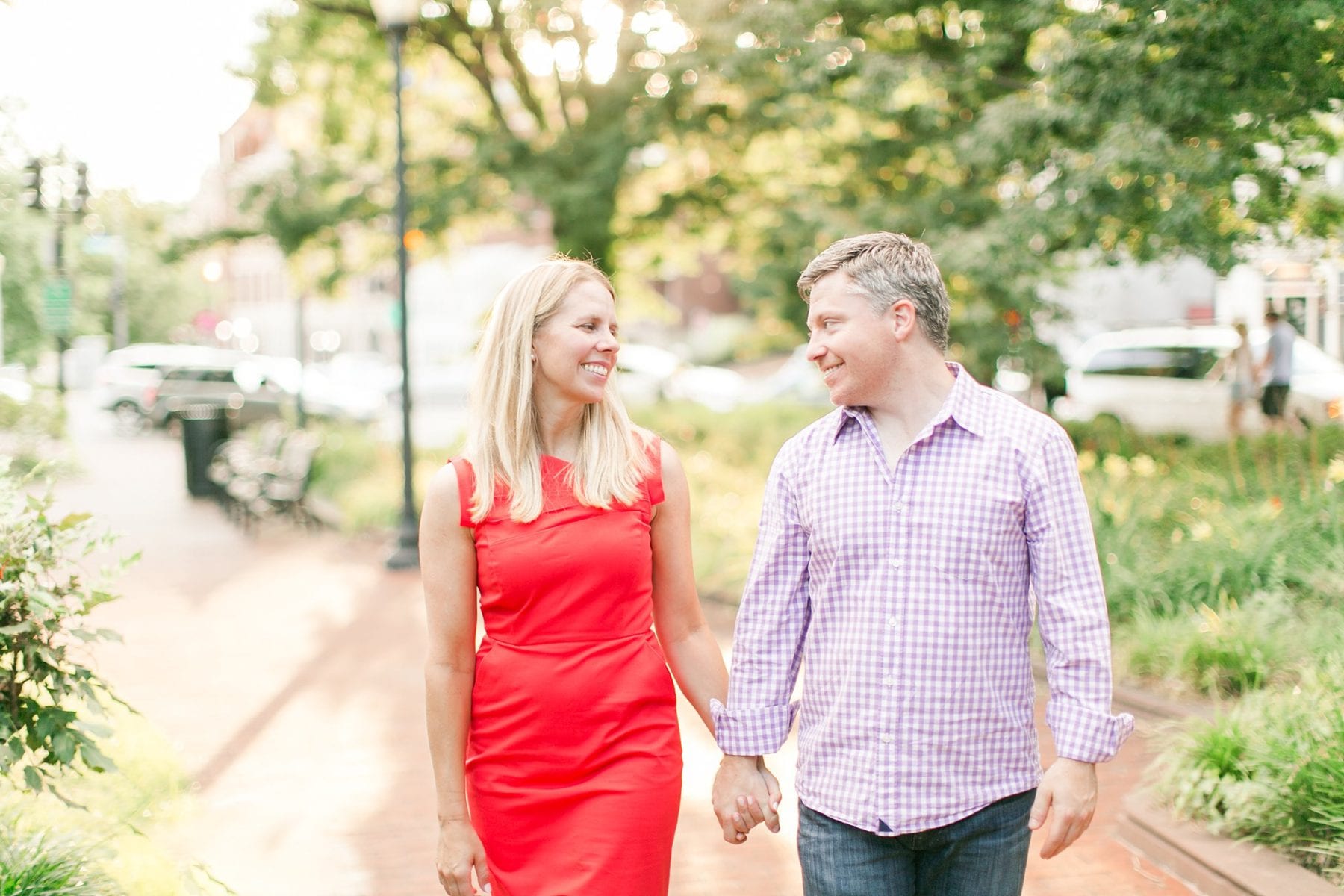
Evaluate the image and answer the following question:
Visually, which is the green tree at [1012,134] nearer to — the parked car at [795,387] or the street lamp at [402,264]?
the street lamp at [402,264]

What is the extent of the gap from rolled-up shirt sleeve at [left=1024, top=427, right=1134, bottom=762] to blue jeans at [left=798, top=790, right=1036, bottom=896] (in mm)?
194

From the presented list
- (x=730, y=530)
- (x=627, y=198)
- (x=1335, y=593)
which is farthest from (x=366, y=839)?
(x=627, y=198)

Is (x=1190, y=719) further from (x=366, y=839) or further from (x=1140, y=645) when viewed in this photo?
(x=366, y=839)

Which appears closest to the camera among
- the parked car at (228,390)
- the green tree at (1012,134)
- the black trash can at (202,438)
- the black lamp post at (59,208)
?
the green tree at (1012,134)

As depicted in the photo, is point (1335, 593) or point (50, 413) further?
point (50, 413)

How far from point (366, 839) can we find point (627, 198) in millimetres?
15740

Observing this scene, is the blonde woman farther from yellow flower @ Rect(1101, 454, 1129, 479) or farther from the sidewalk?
yellow flower @ Rect(1101, 454, 1129, 479)

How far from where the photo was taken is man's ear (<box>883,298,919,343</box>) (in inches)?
98.6

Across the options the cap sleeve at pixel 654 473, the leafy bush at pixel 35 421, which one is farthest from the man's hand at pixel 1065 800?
the leafy bush at pixel 35 421

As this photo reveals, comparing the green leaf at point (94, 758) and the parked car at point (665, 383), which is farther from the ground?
the green leaf at point (94, 758)

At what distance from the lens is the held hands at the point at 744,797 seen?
2605 mm

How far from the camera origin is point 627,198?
65.2 feet

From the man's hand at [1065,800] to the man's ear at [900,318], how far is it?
837mm

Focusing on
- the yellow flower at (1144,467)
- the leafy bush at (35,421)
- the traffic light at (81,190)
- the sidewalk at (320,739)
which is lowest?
the sidewalk at (320,739)
